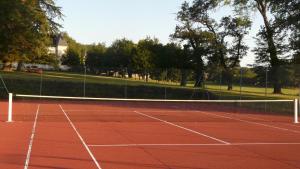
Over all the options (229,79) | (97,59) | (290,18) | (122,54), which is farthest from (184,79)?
(97,59)

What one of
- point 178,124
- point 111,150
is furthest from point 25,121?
point 111,150

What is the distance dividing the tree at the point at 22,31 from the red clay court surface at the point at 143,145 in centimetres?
2372

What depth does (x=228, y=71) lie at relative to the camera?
3975cm

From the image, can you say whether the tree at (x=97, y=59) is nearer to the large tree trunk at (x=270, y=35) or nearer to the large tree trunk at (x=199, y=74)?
the large tree trunk at (x=199, y=74)

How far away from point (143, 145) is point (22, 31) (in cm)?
3126

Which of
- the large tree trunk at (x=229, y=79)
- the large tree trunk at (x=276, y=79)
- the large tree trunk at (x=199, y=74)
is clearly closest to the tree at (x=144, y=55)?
the large tree trunk at (x=199, y=74)

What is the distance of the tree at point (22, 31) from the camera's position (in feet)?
133

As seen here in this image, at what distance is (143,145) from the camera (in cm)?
1296

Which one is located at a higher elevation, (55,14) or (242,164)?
(55,14)

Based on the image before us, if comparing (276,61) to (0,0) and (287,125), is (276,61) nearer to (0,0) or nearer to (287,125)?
(0,0)

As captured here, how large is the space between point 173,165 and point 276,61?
38.7m

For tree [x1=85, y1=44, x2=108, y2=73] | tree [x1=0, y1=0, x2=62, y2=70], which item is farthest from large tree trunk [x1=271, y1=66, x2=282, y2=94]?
tree [x1=85, y1=44, x2=108, y2=73]

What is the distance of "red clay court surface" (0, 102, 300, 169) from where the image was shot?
10.2 meters

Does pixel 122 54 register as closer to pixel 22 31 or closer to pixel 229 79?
pixel 22 31
